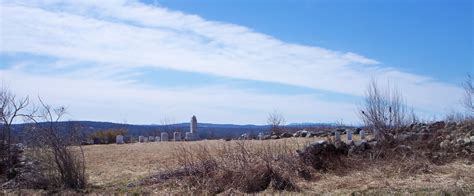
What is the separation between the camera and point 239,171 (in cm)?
1338

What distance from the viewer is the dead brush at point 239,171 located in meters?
13.2

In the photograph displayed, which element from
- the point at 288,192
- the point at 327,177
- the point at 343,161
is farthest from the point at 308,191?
the point at 343,161

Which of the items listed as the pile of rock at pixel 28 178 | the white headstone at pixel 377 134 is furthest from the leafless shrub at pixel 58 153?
the white headstone at pixel 377 134

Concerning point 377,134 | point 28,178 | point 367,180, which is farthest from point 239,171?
point 377,134

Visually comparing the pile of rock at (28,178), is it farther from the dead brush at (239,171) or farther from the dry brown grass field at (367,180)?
the dead brush at (239,171)

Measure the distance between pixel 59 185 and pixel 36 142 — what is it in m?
1.38

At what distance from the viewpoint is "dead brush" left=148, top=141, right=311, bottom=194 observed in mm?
13188

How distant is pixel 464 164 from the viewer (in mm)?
17031

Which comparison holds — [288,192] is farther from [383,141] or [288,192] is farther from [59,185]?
[383,141]

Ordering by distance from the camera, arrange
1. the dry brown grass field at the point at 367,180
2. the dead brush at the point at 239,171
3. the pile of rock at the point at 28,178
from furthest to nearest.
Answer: the pile of rock at the point at 28,178, the dead brush at the point at 239,171, the dry brown grass field at the point at 367,180

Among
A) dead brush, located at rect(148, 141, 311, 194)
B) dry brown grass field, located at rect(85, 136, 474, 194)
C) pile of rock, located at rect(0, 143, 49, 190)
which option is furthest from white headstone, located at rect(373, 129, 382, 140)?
pile of rock, located at rect(0, 143, 49, 190)

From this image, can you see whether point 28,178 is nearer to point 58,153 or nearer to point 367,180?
point 58,153

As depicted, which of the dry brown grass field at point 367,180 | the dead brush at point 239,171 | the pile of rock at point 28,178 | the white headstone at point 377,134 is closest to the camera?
the dry brown grass field at point 367,180

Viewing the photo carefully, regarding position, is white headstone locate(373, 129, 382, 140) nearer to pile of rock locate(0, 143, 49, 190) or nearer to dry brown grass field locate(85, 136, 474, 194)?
dry brown grass field locate(85, 136, 474, 194)
